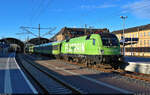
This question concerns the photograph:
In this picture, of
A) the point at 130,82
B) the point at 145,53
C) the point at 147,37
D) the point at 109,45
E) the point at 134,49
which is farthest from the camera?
the point at 147,37

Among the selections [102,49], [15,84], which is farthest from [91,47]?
[15,84]

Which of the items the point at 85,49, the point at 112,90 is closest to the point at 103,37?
the point at 85,49

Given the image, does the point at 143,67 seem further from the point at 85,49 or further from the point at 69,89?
the point at 69,89

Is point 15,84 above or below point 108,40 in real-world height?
below

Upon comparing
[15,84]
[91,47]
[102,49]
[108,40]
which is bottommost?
[15,84]

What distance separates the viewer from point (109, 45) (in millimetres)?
13820

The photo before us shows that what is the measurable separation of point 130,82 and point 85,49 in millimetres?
7728

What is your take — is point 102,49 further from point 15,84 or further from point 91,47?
point 15,84

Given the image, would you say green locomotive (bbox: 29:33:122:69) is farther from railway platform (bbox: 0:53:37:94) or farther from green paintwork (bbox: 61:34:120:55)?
railway platform (bbox: 0:53:37:94)

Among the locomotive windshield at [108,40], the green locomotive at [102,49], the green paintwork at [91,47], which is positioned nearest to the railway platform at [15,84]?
the green locomotive at [102,49]

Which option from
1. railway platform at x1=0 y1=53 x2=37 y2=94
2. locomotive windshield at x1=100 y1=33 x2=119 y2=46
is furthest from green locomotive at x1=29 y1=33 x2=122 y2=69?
railway platform at x1=0 y1=53 x2=37 y2=94

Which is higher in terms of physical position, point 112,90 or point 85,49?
point 85,49

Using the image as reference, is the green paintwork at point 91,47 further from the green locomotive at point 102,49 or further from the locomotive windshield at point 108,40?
the locomotive windshield at point 108,40

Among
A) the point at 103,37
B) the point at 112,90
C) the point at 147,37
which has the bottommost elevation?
the point at 112,90
